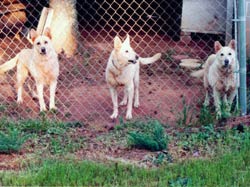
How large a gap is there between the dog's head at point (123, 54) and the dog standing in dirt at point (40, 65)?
854 mm

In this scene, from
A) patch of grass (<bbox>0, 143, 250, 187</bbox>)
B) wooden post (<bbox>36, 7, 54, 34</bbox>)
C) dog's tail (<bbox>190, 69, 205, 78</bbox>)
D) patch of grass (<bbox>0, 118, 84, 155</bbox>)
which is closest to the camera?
patch of grass (<bbox>0, 143, 250, 187</bbox>)

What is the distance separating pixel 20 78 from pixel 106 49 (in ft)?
6.50

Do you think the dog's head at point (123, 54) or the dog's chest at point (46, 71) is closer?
the dog's head at point (123, 54)

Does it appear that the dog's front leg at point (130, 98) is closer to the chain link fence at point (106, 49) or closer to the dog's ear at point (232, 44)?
the chain link fence at point (106, 49)

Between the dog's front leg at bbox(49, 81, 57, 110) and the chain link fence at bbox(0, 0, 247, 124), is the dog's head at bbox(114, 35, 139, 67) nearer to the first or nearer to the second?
the chain link fence at bbox(0, 0, 247, 124)

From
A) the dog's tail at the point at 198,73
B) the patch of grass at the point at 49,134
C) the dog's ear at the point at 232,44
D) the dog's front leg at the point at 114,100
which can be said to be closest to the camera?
the patch of grass at the point at 49,134

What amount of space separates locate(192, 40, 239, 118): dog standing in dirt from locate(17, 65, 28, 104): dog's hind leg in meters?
2.29

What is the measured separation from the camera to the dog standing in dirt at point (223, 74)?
21.2 feet

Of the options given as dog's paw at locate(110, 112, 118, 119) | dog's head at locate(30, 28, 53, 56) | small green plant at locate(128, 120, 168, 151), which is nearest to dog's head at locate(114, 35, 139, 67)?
dog's paw at locate(110, 112, 118, 119)

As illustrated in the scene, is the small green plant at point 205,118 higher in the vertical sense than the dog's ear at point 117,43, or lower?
lower

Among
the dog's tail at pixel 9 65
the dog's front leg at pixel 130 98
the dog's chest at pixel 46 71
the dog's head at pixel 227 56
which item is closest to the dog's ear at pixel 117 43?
the dog's front leg at pixel 130 98

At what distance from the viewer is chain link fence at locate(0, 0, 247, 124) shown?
23.4 feet

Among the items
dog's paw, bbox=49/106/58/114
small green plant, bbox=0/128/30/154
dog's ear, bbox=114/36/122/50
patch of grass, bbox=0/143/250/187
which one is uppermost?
dog's ear, bbox=114/36/122/50

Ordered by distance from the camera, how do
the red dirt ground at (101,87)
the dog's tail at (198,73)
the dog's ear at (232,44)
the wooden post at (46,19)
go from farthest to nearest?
the wooden post at (46,19)
the dog's tail at (198,73)
the red dirt ground at (101,87)
the dog's ear at (232,44)
